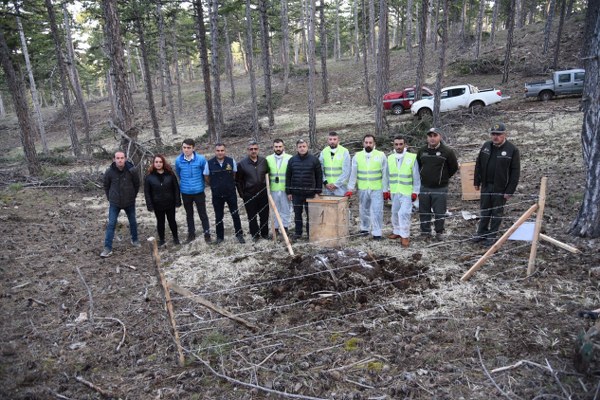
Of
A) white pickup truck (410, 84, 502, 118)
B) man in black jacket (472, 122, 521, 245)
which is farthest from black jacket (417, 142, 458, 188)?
white pickup truck (410, 84, 502, 118)

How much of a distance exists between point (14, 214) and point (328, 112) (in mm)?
19735

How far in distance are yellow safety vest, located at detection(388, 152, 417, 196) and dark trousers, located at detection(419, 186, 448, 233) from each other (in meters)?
0.40

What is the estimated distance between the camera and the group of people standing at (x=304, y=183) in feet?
22.2

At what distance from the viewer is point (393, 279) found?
17.8 feet

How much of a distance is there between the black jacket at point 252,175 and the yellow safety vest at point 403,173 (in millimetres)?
2309

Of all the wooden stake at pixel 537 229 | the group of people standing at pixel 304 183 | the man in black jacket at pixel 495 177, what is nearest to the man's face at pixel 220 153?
the group of people standing at pixel 304 183

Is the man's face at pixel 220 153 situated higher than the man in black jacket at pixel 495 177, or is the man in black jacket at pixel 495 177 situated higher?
the man's face at pixel 220 153

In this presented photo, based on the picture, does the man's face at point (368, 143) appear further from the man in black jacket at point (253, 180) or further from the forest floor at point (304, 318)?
the man in black jacket at point (253, 180)

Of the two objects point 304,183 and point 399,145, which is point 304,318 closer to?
point 304,183

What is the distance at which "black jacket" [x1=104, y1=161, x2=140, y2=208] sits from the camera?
709 cm

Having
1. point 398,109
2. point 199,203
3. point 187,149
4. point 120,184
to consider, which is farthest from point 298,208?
point 398,109

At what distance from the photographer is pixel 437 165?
6738 millimetres

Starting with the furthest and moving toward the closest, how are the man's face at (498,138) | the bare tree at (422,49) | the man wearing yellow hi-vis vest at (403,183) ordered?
1. the bare tree at (422,49)
2. the man wearing yellow hi-vis vest at (403,183)
3. the man's face at (498,138)

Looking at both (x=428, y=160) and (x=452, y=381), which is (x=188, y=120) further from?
(x=452, y=381)
